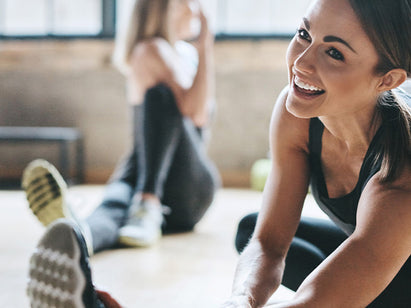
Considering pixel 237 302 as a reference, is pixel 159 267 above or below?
below

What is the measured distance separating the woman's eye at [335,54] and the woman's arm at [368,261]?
196 millimetres

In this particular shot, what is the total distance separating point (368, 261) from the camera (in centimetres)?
70

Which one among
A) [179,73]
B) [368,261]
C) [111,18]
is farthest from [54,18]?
[368,261]

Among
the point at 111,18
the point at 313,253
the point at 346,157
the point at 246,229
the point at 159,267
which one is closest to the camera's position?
the point at 346,157

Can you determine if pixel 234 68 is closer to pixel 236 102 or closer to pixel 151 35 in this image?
pixel 236 102

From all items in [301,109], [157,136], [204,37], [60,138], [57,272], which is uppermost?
[301,109]

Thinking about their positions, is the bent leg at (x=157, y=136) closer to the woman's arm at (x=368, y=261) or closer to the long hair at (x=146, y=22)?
the long hair at (x=146, y=22)

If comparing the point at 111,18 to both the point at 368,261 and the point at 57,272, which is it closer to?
the point at 57,272

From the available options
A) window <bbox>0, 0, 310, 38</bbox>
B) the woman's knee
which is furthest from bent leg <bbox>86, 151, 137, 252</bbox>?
window <bbox>0, 0, 310, 38</bbox>

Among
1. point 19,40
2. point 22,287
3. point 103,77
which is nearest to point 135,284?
point 22,287

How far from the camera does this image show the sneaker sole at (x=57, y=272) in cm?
73

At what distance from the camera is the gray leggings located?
192 cm

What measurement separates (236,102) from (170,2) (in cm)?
147


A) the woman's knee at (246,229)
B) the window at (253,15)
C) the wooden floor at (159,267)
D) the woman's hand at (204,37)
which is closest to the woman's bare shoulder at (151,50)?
the woman's hand at (204,37)
